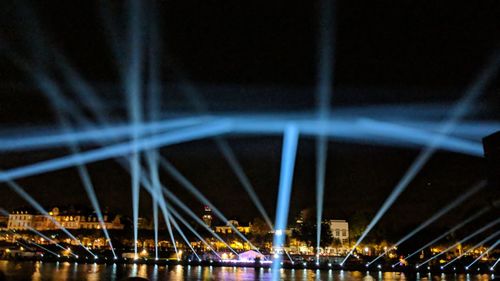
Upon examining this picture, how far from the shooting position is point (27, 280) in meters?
19.7

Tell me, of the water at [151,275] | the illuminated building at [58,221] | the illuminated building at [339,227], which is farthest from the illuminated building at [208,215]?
the water at [151,275]

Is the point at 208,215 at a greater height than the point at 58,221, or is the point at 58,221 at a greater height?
the point at 208,215

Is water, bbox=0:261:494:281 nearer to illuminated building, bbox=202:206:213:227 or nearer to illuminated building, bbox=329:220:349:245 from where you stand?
illuminated building, bbox=329:220:349:245

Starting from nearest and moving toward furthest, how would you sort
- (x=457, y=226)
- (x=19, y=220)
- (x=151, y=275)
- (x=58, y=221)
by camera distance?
(x=151, y=275) → (x=457, y=226) → (x=58, y=221) → (x=19, y=220)

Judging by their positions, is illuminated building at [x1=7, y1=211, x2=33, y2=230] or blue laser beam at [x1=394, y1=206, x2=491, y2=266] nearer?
blue laser beam at [x1=394, y1=206, x2=491, y2=266]

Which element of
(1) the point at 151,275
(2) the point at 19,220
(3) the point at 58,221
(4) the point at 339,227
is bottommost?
(1) the point at 151,275

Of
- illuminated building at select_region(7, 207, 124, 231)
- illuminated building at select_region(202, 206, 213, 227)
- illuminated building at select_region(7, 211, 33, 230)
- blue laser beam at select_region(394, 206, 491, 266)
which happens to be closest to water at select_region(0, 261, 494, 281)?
blue laser beam at select_region(394, 206, 491, 266)

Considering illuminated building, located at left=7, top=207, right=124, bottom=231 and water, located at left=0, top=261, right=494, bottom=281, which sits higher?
illuminated building, located at left=7, top=207, right=124, bottom=231

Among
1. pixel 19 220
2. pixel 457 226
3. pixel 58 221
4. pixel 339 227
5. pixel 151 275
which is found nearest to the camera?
pixel 151 275

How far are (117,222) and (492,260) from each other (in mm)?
71910

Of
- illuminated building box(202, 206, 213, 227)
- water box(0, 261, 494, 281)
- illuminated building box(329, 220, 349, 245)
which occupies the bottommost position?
water box(0, 261, 494, 281)

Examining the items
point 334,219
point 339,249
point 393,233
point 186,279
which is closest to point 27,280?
point 186,279

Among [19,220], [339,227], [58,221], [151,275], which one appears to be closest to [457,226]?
[151,275]

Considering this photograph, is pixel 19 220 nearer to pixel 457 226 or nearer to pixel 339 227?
pixel 339 227
